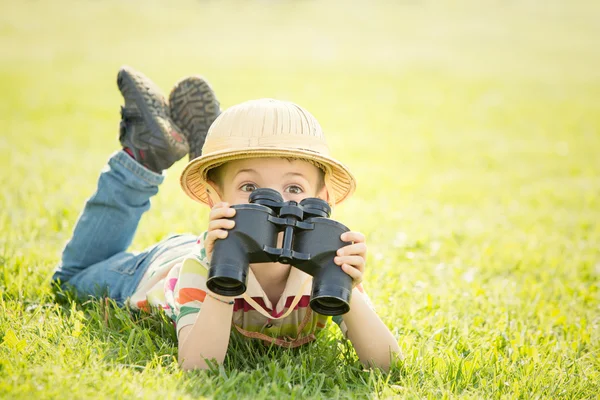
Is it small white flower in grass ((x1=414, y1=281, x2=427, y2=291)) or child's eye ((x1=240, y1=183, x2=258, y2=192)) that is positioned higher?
child's eye ((x1=240, y1=183, x2=258, y2=192))

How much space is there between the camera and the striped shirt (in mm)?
3033

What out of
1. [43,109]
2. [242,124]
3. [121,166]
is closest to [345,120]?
[43,109]

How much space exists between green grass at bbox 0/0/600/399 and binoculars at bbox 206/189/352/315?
0.44 m

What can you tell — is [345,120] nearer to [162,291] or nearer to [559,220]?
[559,220]

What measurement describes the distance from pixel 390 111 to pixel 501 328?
13.6m

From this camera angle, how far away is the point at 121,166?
4.15 meters

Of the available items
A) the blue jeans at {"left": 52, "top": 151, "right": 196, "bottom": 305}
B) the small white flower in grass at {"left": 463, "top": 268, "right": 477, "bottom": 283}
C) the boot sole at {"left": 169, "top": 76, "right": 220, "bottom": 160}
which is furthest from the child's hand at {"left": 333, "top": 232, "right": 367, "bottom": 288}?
the small white flower in grass at {"left": 463, "top": 268, "right": 477, "bottom": 283}

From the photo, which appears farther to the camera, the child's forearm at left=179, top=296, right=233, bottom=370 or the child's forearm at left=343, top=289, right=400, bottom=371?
the child's forearm at left=343, top=289, right=400, bottom=371

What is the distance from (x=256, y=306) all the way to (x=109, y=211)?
5.52ft

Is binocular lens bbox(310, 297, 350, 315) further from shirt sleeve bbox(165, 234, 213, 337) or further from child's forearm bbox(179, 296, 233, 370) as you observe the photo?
shirt sleeve bbox(165, 234, 213, 337)

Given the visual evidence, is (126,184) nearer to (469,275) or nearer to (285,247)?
(285,247)

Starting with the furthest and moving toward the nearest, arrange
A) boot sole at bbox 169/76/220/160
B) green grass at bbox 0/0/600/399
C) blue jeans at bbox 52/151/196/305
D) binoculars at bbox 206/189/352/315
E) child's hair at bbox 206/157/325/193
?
boot sole at bbox 169/76/220/160 → blue jeans at bbox 52/151/196/305 → child's hair at bbox 206/157/325/193 → green grass at bbox 0/0/600/399 → binoculars at bbox 206/189/352/315

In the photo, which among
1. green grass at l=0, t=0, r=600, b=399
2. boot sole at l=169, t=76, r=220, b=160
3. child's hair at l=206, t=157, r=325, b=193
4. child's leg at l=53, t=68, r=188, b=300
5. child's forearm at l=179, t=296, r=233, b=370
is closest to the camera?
child's forearm at l=179, t=296, r=233, b=370

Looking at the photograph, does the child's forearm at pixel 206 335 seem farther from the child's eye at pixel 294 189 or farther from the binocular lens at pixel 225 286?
the child's eye at pixel 294 189
